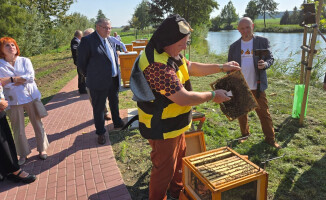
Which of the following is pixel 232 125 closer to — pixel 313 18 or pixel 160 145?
pixel 313 18

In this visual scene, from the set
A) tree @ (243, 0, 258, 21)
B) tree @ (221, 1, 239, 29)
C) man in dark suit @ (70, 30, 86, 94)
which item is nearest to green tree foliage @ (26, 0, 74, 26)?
man in dark suit @ (70, 30, 86, 94)

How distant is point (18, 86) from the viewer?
367 centimetres

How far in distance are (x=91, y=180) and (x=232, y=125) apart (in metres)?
3.29

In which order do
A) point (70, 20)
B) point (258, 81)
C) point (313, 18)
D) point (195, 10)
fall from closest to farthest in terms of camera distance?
point (258, 81), point (313, 18), point (195, 10), point (70, 20)

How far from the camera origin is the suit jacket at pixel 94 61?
432 cm

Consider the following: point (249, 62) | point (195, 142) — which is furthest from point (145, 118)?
point (249, 62)

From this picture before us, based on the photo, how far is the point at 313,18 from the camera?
14.9ft

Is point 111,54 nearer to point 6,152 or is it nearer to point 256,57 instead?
point 6,152

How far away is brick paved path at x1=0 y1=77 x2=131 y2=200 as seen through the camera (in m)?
3.34

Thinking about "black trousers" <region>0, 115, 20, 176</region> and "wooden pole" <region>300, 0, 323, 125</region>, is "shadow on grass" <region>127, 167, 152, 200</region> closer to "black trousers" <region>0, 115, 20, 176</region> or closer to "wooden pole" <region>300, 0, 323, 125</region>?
"black trousers" <region>0, 115, 20, 176</region>

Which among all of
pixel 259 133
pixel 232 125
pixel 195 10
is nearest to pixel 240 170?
pixel 259 133

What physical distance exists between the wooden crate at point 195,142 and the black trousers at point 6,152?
2659mm

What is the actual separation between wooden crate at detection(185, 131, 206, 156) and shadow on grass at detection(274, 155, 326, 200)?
116cm

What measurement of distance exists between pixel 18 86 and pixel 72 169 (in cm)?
160
